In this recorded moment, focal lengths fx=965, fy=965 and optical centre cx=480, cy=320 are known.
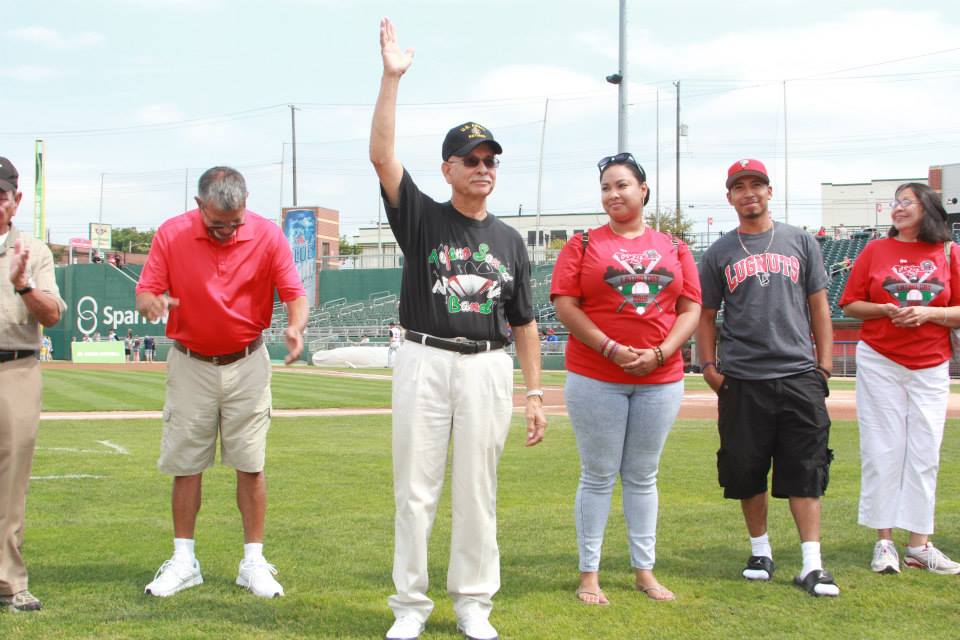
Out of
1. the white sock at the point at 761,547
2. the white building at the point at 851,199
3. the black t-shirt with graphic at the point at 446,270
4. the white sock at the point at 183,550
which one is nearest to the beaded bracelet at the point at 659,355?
the black t-shirt with graphic at the point at 446,270

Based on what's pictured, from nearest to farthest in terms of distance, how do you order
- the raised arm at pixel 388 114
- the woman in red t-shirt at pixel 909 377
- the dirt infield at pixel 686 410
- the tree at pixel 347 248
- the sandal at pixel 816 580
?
the raised arm at pixel 388 114 → the sandal at pixel 816 580 → the woman in red t-shirt at pixel 909 377 → the dirt infield at pixel 686 410 → the tree at pixel 347 248

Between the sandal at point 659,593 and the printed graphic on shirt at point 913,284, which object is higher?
the printed graphic on shirt at point 913,284

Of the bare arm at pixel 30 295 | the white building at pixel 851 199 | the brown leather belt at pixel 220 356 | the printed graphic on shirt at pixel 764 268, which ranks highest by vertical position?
the white building at pixel 851 199

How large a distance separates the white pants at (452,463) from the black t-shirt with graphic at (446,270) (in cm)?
12

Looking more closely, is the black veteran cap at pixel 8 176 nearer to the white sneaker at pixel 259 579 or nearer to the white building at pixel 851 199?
the white sneaker at pixel 259 579

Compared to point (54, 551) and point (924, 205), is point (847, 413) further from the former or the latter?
point (54, 551)

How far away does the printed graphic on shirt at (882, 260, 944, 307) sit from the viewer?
222 inches

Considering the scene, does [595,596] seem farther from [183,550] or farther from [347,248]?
[347,248]

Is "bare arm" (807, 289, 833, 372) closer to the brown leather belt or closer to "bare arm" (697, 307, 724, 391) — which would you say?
"bare arm" (697, 307, 724, 391)

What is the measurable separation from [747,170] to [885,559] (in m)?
2.30

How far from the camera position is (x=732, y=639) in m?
4.15

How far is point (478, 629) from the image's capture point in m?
4.11

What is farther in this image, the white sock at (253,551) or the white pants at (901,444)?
the white pants at (901,444)

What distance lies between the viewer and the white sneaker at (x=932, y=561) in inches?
212
